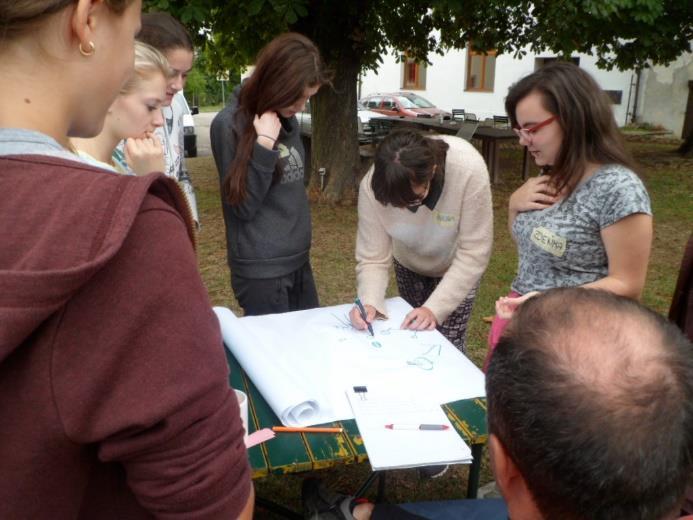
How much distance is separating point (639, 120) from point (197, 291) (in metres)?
21.4

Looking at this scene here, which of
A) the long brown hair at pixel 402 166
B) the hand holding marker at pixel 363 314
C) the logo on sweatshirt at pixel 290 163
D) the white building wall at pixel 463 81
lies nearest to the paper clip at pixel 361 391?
the hand holding marker at pixel 363 314

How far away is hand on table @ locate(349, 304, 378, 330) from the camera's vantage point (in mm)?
2104

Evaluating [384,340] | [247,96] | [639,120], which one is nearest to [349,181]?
[247,96]

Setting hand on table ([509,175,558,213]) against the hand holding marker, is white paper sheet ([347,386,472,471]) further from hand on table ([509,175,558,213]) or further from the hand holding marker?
hand on table ([509,175,558,213])

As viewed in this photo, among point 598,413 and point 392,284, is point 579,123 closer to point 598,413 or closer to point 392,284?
point 598,413

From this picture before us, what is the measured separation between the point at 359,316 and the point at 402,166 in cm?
55

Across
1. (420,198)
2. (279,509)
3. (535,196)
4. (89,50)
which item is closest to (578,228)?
(535,196)

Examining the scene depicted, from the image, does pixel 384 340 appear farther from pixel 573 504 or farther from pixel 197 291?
pixel 197 291

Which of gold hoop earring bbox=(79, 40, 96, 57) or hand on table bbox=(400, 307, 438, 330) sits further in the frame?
hand on table bbox=(400, 307, 438, 330)

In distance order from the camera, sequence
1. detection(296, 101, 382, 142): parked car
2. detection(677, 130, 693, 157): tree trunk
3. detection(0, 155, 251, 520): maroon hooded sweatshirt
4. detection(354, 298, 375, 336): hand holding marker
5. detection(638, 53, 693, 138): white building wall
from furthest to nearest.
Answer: detection(638, 53, 693, 138): white building wall → detection(677, 130, 693, 157): tree trunk → detection(296, 101, 382, 142): parked car → detection(354, 298, 375, 336): hand holding marker → detection(0, 155, 251, 520): maroon hooded sweatshirt

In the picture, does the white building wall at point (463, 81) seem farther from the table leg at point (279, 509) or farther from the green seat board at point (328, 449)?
the green seat board at point (328, 449)

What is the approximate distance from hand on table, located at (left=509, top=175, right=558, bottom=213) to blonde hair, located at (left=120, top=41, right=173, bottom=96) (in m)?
1.28

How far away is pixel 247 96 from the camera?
2406mm

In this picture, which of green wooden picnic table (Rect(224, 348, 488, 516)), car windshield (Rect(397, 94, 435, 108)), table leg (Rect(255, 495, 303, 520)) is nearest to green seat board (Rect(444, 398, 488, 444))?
green wooden picnic table (Rect(224, 348, 488, 516))
